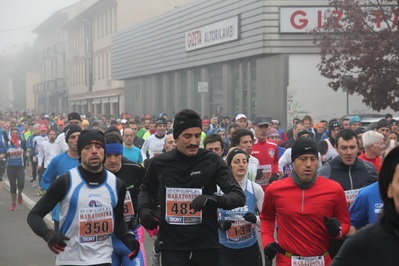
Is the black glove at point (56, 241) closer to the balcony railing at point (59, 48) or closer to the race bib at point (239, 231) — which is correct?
the race bib at point (239, 231)

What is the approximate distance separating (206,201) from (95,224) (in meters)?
0.87

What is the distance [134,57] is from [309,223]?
43211mm

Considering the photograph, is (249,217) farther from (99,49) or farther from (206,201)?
(99,49)

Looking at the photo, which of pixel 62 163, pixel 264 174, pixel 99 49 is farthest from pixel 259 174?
pixel 99 49

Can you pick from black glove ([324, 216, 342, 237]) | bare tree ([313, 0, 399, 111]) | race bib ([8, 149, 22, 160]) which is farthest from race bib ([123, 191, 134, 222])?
bare tree ([313, 0, 399, 111])

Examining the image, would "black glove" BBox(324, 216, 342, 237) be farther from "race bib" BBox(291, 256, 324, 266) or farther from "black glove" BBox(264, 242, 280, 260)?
"black glove" BBox(264, 242, 280, 260)

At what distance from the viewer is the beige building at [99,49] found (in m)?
55.8

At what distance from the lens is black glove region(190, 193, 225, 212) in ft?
15.5

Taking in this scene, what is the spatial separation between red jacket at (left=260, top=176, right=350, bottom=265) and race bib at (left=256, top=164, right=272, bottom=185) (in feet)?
13.3

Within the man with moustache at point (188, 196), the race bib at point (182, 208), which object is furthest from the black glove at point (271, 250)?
the race bib at point (182, 208)

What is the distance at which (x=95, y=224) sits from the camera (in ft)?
16.6

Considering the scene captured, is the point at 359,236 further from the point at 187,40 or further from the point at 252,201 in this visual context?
the point at 187,40

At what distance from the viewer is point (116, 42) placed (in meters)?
51.4

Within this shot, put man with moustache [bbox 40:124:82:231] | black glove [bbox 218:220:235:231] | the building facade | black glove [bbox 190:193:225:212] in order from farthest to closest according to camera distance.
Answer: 1. the building facade
2. man with moustache [bbox 40:124:82:231]
3. black glove [bbox 218:220:235:231]
4. black glove [bbox 190:193:225:212]
